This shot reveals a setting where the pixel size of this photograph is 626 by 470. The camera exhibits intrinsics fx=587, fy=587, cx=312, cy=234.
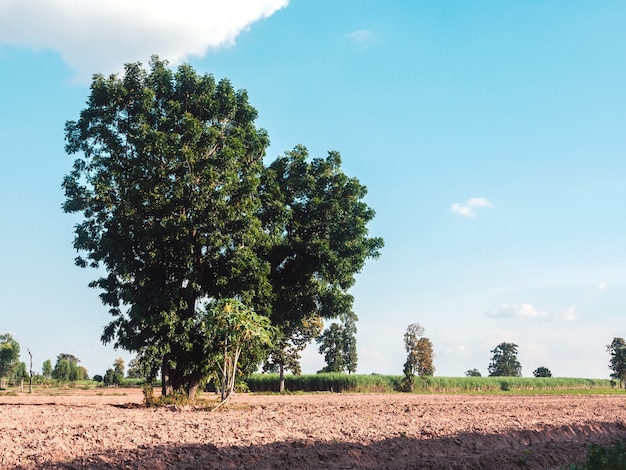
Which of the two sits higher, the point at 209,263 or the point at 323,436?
the point at 209,263

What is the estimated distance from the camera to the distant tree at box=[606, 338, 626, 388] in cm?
9140

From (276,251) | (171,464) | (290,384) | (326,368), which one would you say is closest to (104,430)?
(171,464)

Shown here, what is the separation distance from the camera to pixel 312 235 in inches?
1230

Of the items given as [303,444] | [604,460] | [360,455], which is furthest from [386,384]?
[604,460]

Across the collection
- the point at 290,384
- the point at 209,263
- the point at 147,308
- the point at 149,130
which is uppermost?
the point at 149,130

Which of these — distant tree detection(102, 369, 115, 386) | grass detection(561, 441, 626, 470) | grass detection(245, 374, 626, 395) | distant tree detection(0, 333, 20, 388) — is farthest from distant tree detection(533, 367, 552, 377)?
grass detection(561, 441, 626, 470)

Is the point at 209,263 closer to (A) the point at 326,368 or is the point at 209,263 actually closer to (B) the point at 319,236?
(B) the point at 319,236

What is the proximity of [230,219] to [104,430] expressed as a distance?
1397cm

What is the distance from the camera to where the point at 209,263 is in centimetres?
2836

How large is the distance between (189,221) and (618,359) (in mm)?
89065

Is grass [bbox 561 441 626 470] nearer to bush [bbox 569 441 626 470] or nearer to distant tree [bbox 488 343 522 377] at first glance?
bush [bbox 569 441 626 470]

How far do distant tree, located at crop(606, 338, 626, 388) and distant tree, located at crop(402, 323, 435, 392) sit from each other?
3055 centimetres

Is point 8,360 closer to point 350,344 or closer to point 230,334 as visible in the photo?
point 350,344

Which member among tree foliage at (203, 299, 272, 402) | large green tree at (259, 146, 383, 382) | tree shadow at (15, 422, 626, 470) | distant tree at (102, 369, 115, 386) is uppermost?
large green tree at (259, 146, 383, 382)
